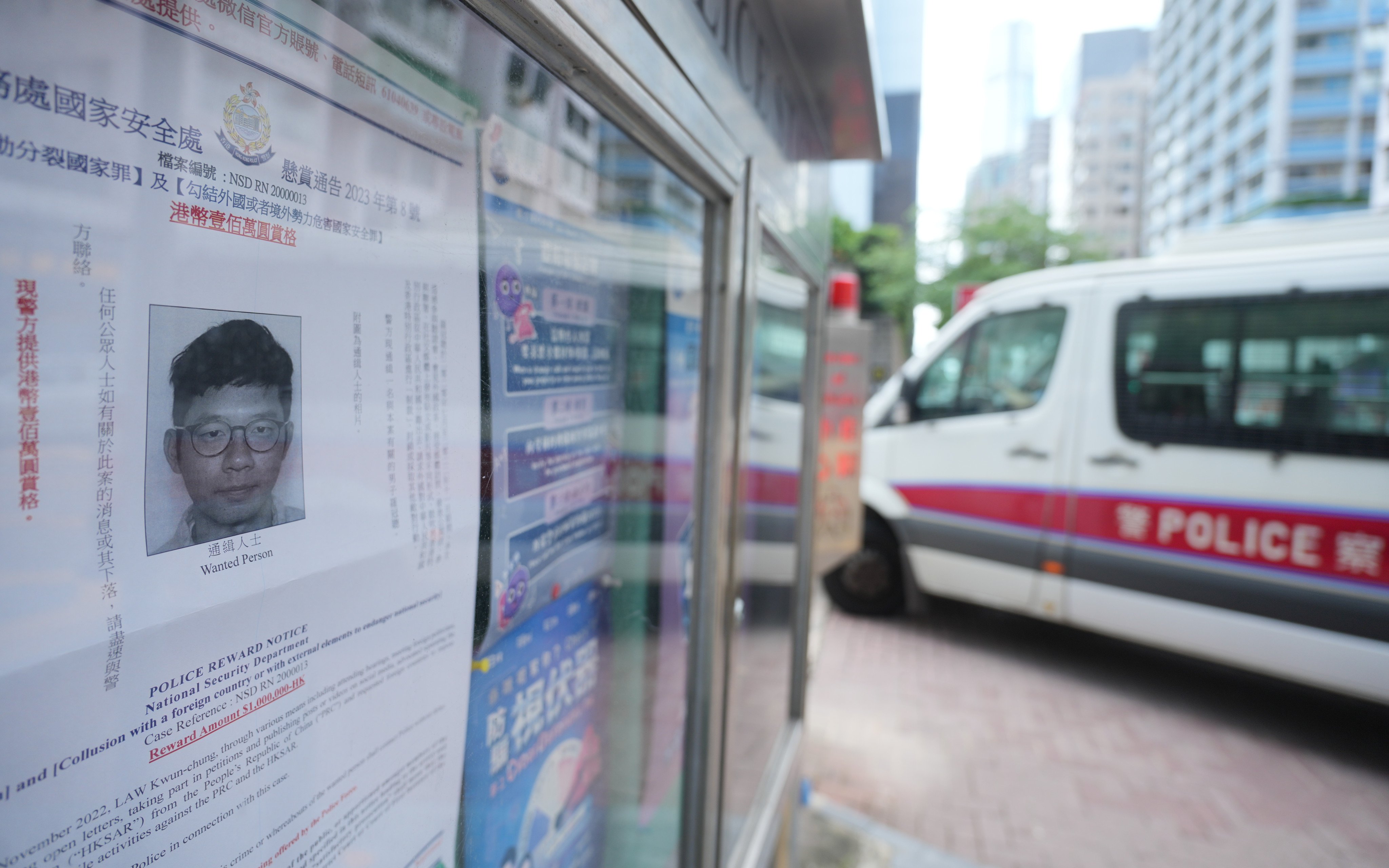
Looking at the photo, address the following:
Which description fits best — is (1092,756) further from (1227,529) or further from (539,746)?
(539,746)

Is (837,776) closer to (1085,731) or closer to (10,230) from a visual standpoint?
(1085,731)

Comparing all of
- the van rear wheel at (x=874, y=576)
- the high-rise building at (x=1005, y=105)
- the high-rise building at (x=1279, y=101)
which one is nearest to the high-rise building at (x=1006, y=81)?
the high-rise building at (x=1005, y=105)

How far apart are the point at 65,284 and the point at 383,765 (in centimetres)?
50

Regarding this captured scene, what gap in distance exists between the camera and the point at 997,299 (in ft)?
16.3

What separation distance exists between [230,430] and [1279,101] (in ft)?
176

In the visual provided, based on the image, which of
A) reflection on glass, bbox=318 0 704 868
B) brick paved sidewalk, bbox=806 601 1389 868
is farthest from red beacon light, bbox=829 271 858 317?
reflection on glass, bbox=318 0 704 868

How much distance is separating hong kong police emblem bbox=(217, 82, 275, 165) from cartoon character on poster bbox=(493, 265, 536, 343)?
1.01 ft

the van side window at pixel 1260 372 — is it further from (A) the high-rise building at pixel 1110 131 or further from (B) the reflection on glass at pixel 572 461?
(A) the high-rise building at pixel 1110 131

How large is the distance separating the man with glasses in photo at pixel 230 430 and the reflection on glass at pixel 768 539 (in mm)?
1270

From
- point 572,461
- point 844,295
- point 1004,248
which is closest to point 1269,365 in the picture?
point 844,295

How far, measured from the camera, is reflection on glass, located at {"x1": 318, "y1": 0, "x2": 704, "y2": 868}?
0.85 m

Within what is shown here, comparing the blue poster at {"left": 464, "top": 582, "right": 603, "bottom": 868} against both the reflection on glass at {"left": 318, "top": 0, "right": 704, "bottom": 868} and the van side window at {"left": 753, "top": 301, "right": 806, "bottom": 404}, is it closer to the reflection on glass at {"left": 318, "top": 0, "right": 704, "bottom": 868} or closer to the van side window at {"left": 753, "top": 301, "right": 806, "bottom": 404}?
the reflection on glass at {"left": 318, "top": 0, "right": 704, "bottom": 868}

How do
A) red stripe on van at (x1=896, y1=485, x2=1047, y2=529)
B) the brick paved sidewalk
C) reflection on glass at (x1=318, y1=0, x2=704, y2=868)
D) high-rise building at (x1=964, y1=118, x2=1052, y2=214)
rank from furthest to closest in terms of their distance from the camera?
1. high-rise building at (x1=964, y1=118, x2=1052, y2=214)
2. red stripe on van at (x1=896, y1=485, x2=1047, y2=529)
3. the brick paved sidewalk
4. reflection on glass at (x1=318, y1=0, x2=704, y2=868)

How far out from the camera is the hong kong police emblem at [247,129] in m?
0.54
